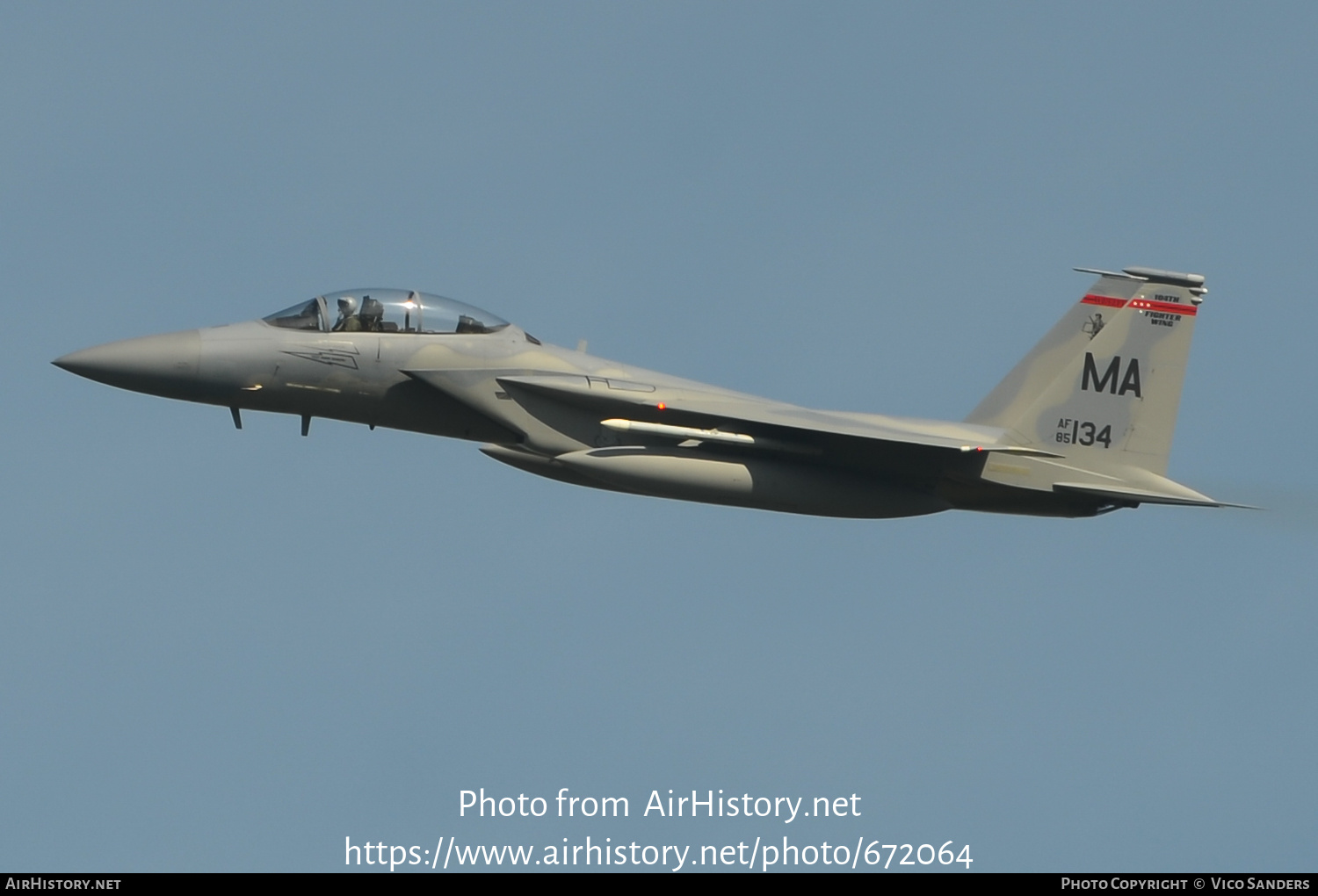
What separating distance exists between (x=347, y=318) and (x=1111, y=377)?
919cm

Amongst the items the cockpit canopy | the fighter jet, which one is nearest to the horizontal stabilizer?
the fighter jet

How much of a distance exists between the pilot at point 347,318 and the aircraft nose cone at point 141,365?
1.54 meters

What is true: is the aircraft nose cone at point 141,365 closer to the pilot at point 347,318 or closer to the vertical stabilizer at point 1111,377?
the pilot at point 347,318

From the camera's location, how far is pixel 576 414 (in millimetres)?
19531

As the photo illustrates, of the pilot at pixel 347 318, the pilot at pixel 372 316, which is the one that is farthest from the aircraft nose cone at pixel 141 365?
the pilot at pixel 372 316

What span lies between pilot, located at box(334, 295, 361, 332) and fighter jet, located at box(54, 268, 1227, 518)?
0.02 meters

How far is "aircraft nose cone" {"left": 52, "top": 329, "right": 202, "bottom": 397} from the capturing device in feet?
61.4

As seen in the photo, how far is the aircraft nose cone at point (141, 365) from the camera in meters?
18.7

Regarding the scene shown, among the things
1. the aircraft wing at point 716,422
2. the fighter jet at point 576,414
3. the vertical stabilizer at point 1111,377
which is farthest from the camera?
the vertical stabilizer at point 1111,377

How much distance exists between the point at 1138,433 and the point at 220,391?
10807mm

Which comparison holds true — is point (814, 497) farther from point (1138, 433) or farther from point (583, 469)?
point (1138, 433)

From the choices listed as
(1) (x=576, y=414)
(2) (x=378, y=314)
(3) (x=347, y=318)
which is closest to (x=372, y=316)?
(2) (x=378, y=314)

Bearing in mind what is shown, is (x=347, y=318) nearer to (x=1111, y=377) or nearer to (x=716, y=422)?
(x=716, y=422)

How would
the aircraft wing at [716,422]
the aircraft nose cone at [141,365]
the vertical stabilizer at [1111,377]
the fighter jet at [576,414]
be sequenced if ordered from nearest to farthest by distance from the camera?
the aircraft nose cone at [141,365], the fighter jet at [576,414], the aircraft wing at [716,422], the vertical stabilizer at [1111,377]
